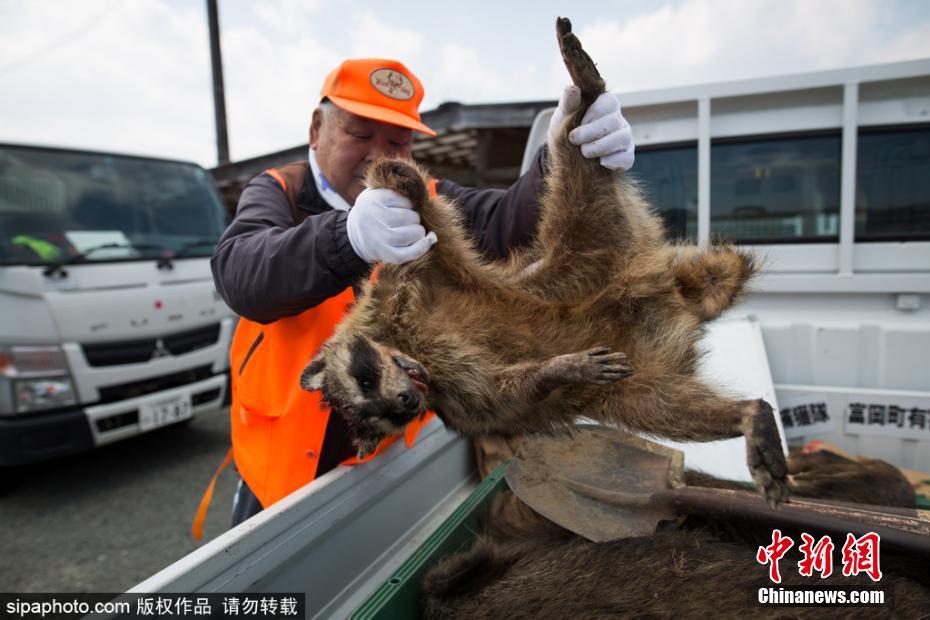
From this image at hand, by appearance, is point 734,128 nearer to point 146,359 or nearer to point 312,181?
point 312,181

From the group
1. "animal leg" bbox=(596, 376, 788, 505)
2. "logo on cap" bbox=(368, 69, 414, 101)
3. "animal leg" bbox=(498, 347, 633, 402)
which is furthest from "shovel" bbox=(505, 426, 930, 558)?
"logo on cap" bbox=(368, 69, 414, 101)

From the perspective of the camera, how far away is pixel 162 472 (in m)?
6.24

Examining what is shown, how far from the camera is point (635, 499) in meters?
2.32

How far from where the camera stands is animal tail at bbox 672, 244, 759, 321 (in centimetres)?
253

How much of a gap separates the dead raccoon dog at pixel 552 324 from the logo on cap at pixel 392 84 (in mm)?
538

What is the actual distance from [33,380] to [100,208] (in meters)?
1.96

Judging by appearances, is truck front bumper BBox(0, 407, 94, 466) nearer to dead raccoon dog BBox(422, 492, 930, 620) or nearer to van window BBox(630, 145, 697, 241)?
dead raccoon dog BBox(422, 492, 930, 620)

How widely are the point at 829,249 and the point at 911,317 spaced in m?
0.65

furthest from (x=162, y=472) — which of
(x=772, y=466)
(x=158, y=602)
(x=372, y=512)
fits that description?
(x=772, y=466)

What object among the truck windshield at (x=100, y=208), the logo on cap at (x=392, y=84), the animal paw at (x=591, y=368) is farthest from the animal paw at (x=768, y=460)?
the truck windshield at (x=100, y=208)

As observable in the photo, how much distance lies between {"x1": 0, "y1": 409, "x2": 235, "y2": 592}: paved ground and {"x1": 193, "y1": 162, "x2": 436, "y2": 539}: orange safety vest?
8.54 feet

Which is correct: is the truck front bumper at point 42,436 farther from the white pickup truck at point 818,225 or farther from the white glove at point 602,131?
the white glove at point 602,131

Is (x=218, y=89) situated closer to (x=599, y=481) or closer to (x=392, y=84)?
(x=392, y=84)

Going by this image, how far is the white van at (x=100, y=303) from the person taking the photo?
17.1 feet
